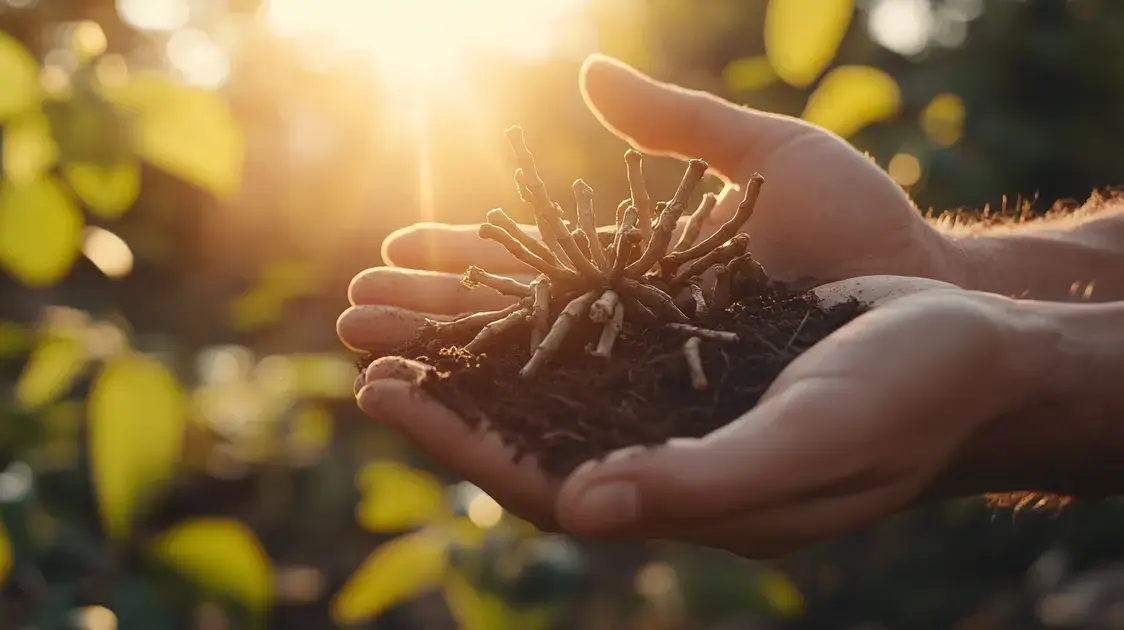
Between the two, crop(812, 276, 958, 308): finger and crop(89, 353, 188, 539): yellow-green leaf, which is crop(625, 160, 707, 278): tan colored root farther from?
crop(89, 353, 188, 539): yellow-green leaf

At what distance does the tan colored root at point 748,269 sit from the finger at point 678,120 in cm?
40

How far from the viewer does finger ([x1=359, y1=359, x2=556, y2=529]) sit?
1.02 meters

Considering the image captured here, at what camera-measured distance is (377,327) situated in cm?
154

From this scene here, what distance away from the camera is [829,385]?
3.20 ft

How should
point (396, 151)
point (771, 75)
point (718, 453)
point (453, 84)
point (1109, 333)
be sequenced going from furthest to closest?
1. point (396, 151)
2. point (453, 84)
3. point (771, 75)
4. point (1109, 333)
5. point (718, 453)

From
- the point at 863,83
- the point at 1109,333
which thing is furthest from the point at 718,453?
the point at 863,83

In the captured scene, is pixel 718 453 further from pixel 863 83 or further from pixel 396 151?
pixel 396 151

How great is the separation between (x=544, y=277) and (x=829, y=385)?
51cm

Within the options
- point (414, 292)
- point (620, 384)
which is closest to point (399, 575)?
point (414, 292)

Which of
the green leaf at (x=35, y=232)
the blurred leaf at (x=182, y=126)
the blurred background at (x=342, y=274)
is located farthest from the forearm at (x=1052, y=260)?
the green leaf at (x=35, y=232)

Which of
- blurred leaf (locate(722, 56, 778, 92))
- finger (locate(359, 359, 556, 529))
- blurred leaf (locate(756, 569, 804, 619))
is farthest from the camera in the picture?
blurred leaf (locate(756, 569, 804, 619))

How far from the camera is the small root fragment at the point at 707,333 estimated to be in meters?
1.16

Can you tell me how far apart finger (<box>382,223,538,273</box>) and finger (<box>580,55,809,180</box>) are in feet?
0.99

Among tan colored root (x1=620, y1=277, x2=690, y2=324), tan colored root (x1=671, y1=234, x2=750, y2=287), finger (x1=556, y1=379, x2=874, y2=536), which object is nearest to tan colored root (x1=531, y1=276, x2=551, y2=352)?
tan colored root (x1=620, y1=277, x2=690, y2=324)
